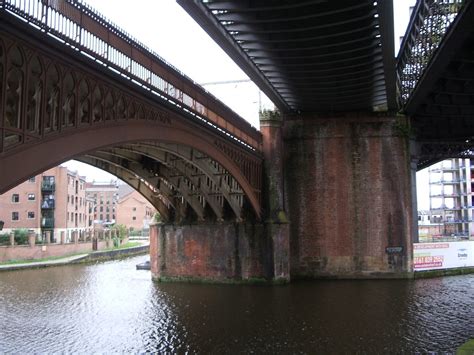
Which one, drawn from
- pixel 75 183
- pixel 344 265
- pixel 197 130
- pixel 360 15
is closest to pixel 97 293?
pixel 197 130

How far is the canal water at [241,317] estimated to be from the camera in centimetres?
1384

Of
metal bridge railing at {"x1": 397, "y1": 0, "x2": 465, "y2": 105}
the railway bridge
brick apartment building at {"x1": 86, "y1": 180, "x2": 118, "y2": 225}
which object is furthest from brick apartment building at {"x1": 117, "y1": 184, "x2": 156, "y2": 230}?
metal bridge railing at {"x1": 397, "y1": 0, "x2": 465, "y2": 105}

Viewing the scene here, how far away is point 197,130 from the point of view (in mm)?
17688

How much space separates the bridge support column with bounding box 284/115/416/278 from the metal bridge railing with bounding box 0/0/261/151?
9.24 m

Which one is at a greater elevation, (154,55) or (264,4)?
(264,4)

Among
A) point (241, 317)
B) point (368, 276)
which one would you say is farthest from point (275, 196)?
point (241, 317)

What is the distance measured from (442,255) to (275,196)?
10.7m

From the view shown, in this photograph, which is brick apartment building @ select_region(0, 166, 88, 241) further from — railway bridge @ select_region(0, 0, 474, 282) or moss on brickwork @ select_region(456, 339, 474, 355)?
moss on brickwork @ select_region(456, 339, 474, 355)

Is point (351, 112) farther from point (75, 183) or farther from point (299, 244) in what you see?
point (75, 183)

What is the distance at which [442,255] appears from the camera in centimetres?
2958

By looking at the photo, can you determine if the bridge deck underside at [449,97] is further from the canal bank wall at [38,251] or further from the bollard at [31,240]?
the bollard at [31,240]

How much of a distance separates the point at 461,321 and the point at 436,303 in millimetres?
3223

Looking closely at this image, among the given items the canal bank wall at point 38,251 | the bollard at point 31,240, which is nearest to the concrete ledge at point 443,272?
the canal bank wall at point 38,251

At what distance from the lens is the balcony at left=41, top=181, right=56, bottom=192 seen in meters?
60.2
